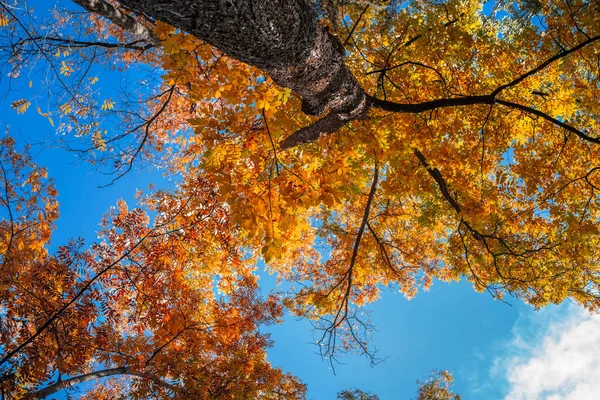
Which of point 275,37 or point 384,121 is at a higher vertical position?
point 384,121

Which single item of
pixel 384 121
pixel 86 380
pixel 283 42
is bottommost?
pixel 86 380

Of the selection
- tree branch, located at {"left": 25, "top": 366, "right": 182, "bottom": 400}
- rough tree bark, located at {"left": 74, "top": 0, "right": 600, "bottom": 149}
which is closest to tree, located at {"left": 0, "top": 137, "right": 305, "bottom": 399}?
tree branch, located at {"left": 25, "top": 366, "right": 182, "bottom": 400}

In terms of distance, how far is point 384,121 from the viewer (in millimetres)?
3977

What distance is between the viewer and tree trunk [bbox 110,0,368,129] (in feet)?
4.60

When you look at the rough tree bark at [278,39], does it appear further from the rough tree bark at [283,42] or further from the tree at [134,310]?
the tree at [134,310]

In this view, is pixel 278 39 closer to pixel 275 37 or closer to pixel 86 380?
pixel 275 37

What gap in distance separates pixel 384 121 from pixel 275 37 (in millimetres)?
2521

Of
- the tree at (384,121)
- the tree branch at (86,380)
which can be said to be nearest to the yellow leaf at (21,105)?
the tree at (384,121)

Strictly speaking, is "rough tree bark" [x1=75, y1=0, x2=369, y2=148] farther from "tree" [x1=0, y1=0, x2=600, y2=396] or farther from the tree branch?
the tree branch

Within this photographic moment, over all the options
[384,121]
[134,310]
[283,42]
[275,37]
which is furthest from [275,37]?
[134,310]

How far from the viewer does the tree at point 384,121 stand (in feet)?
7.39

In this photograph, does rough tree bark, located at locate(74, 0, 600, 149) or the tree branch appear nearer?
rough tree bark, located at locate(74, 0, 600, 149)

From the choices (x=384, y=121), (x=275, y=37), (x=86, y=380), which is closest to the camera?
(x=275, y=37)

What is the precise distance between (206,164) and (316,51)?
122cm
